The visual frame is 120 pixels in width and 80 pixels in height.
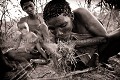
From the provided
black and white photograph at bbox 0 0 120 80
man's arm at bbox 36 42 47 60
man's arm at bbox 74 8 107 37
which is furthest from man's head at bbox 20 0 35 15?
man's arm at bbox 74 8 107 37

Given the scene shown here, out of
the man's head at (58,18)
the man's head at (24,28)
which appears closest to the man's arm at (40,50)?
the man's head at (24,28)

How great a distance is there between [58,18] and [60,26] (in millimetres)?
99

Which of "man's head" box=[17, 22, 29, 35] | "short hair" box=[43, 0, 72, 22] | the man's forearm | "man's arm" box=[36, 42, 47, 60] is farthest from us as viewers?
"man's head" box=[17, 22, 29, 35]

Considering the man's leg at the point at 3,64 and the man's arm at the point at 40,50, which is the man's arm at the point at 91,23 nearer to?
the man's leg at the point at 3,64

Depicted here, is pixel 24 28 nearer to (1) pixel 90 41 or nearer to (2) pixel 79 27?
(2) pixel 79 27

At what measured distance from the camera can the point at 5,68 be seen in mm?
2736

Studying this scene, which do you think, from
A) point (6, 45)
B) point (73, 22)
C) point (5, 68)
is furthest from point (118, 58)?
point (6, 45)

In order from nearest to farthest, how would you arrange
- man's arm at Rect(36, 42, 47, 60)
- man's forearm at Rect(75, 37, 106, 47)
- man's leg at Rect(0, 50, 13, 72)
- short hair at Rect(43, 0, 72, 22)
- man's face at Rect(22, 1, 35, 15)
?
1. man's leg at Rect(0, 50, 13, 72)
2. short hair at Rect(43, 0, 72, 22)
3. man's forearm at Rect(75, 37, 106, 47)
4. man's arm at Rect(36, 42, 47, 60)
5. man's face at Rect(22, 1, 35, 15)

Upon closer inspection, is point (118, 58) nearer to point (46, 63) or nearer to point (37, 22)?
point (46, 63)

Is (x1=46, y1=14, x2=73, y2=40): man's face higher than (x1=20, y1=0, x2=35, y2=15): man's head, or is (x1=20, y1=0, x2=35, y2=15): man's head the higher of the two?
(x1=20, y1=0, x2=35, y2=15): man's head

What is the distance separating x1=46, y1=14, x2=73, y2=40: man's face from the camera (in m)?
2.77

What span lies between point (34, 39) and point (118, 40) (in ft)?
5.76

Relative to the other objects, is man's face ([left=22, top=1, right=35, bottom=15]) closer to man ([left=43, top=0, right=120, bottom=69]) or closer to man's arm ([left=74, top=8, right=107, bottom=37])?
man ([left=43, top=0, right=120, bottom=69])

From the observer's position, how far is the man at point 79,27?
278 centimetres
